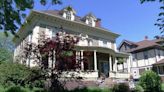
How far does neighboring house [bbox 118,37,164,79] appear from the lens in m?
42.0

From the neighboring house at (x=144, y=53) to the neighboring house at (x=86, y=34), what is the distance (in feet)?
37.9

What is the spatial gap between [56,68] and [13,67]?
231 inches

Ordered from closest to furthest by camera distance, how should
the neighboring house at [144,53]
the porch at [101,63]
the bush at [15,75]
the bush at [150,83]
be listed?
the bush at [15,75], the bush at [150,83], the porch at [101,63], the neighboring house at [144,53]

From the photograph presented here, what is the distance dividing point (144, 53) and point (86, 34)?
18268 mm

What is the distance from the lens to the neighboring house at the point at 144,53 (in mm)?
41969

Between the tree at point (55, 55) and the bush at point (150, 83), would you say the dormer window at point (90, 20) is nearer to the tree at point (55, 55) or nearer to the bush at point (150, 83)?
the bush at point (150, 83)

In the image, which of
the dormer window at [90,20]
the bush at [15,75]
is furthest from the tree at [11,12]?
the dormer window at [90,20]

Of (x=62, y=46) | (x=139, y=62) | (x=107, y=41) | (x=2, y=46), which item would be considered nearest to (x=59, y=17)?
(x=107, y=41)

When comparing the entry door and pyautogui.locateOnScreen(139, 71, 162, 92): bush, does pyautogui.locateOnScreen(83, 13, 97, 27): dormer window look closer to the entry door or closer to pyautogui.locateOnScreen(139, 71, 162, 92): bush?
the entry door

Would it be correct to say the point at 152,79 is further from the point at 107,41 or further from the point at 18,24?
the point at 18,24

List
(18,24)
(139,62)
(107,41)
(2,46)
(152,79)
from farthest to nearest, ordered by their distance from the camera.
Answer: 1. (2,46)
2. (139,62)
3. (107,41)
4. (152,79)
5. (18,24)

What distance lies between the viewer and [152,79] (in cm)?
2264

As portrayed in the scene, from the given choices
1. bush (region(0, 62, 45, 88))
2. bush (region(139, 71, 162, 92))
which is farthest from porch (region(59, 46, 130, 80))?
bush (region(0, 62, 45, 88))

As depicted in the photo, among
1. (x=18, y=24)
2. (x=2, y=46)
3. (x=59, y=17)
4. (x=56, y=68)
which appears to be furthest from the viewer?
(x=2, y=46)
